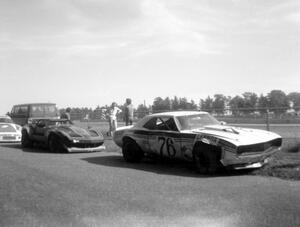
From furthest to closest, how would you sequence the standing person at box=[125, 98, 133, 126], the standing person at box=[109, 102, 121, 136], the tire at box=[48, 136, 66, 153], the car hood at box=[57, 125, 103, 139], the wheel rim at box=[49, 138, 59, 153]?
the standing person at box=[109, 102, 121, 136] → the standing person at box=[125, 98, 133, 126] → the wheel rim at box=[49, 138, 59, 153] → the car hood at box=[57, 125, 103, 139] → the tire at box=[48, 136, 66, 153]

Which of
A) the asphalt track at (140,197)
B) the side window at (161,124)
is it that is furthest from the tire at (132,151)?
the asphalt track at (140,197)

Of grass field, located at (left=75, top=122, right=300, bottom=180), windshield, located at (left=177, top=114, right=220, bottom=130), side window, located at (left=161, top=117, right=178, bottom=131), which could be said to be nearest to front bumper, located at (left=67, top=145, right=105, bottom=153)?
grass field, located at (left=75, top=122, right=300, bottom=180)

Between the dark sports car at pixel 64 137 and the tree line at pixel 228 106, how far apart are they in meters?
5.92

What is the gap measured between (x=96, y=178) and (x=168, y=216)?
11.7 ft

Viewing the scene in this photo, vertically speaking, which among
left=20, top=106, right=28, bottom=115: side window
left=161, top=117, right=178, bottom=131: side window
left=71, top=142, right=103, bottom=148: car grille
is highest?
left=20, top=106, right=28, bottom=115: side window

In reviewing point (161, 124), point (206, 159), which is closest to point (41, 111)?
point (161, 124)

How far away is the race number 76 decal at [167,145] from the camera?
1107 centimetres

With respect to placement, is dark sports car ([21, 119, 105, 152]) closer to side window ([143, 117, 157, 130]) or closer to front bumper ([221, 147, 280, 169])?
side window ([143, 117, 157, 130])

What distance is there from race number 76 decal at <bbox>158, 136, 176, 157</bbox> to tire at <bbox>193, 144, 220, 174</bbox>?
85cm

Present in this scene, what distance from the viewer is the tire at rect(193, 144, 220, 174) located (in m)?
9.79

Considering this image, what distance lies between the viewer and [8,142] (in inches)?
801

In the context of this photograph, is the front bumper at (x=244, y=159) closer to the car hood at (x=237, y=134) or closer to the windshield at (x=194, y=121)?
the car hood at (x=237, y=134)

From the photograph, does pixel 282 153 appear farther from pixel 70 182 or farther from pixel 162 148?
pixel 70 182

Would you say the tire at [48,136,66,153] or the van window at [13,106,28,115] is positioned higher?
the van window at [13,106,28,115]
